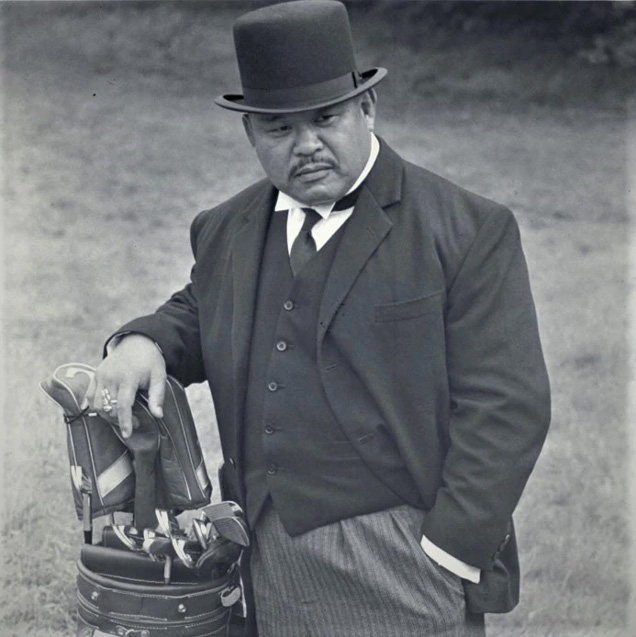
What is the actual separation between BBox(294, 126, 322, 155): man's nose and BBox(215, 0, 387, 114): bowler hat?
5 centimetres

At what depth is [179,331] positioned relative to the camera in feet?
7.52

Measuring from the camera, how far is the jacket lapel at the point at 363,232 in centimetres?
204

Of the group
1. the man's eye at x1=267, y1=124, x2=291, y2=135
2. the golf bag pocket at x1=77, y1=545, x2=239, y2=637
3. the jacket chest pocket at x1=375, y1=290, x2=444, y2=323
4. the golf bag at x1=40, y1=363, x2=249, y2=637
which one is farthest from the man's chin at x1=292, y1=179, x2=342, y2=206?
the golf bag pocket at x1=77, y1=545, x2=239, y2=637

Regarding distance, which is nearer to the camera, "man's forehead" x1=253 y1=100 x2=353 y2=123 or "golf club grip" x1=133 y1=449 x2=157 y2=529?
"man's forehead" x1=253 y1=100 x2=353 y2=123

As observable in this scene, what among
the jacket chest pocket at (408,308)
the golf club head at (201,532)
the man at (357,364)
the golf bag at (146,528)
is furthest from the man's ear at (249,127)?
the golf club head at (201,532)

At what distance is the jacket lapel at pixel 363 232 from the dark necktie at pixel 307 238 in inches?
0.9

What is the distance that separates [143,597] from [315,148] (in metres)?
1.06

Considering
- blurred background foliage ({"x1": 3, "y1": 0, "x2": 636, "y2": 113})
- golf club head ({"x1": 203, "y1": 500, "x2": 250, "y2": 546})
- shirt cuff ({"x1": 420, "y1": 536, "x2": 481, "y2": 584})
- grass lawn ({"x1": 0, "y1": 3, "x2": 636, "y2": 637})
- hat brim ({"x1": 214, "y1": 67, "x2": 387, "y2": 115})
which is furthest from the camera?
blurred background foliage ({"x1": 3, "y1": 0, "x2": 636, "y2": 113})

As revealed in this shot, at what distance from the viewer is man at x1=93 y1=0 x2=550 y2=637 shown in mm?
2002

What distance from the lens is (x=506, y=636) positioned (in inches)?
125

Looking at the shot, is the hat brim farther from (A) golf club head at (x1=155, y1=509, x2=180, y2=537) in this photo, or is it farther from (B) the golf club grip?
(A) golf club head at (x1=155, y1=509, x2=180, y2=537)

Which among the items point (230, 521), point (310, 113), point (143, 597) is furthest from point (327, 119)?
point (143, 597)

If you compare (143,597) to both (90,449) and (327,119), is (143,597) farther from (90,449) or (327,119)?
(327,119)

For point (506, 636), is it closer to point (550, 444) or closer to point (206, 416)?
point (550, 444)
